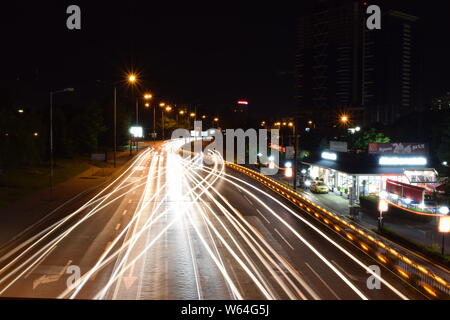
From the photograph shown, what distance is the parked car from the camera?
135ft

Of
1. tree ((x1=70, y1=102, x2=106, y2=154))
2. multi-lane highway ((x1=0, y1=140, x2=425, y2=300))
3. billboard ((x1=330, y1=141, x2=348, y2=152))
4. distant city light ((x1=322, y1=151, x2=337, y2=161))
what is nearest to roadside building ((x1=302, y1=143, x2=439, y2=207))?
distant city light ((x1=322, y1=151, x2=337, y2=161))

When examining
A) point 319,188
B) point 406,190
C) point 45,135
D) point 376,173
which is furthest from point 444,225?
point 45,135

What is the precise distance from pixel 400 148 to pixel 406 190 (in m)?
8.55

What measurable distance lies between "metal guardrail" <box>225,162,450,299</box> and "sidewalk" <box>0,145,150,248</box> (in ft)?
53.5

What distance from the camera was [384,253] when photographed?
20.0 m

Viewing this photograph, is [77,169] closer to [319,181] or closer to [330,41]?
[319,181]

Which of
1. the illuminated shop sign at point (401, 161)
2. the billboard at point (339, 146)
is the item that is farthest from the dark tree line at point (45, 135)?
the illuminated shop sign at point (401, 161)

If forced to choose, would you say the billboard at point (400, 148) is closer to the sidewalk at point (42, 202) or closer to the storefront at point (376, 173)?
the storefront at point (376, 173)

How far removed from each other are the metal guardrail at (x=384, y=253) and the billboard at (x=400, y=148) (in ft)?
27.4

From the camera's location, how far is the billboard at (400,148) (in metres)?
39.7

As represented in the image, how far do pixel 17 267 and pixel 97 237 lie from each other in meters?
5.58

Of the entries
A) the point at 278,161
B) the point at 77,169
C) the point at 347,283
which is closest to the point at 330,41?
the point at 278,161

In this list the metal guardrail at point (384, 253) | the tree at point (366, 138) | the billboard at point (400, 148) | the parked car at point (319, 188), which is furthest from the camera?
the tree at point (366, 138)

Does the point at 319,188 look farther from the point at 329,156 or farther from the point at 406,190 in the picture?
the point at 406,190
